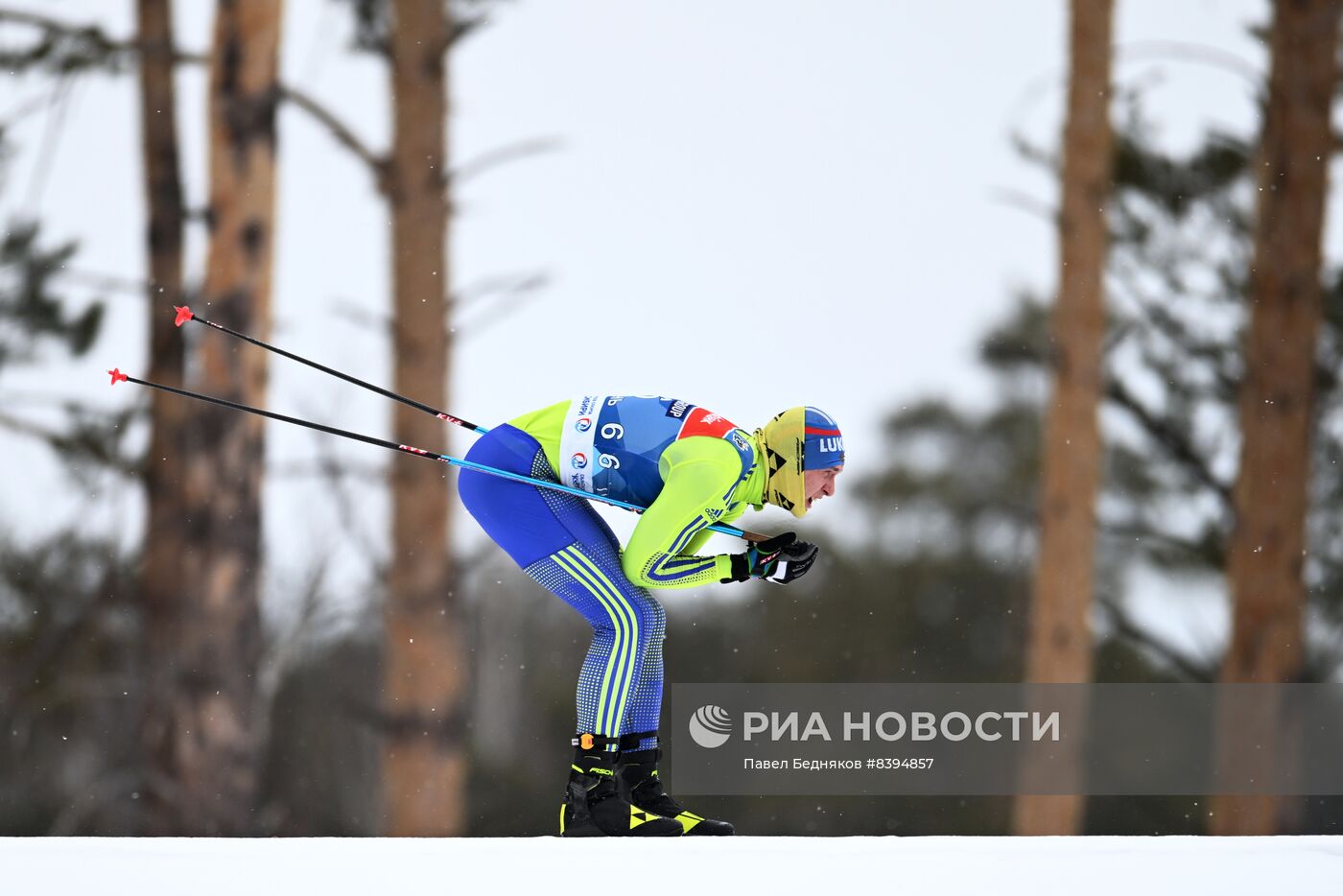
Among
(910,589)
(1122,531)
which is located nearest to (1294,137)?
(1122,531)

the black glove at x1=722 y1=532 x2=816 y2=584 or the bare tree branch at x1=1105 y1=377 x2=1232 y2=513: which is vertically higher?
the bare tree branch at x1=1105 y1=377 x2=1232 y2=513

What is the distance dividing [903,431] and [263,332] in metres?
7.80

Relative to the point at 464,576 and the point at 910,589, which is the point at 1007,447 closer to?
the point at 910,589

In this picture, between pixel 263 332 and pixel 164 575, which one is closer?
pixel 263 332

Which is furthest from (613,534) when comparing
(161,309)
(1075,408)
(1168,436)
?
(1168,436)

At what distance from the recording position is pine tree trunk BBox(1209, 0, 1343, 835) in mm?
6719

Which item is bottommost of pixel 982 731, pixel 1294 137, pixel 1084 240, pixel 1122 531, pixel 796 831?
pixel 796 831

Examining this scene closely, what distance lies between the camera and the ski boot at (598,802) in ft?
9.34

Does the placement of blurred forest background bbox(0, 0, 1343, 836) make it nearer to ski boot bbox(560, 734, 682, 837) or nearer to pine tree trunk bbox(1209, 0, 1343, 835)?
pine tree trunk bbox(1209, 0, 1343, 835)

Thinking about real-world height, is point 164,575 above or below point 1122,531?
below

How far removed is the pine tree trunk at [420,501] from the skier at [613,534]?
10.5 feet

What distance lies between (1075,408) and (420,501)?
302 centimetres
